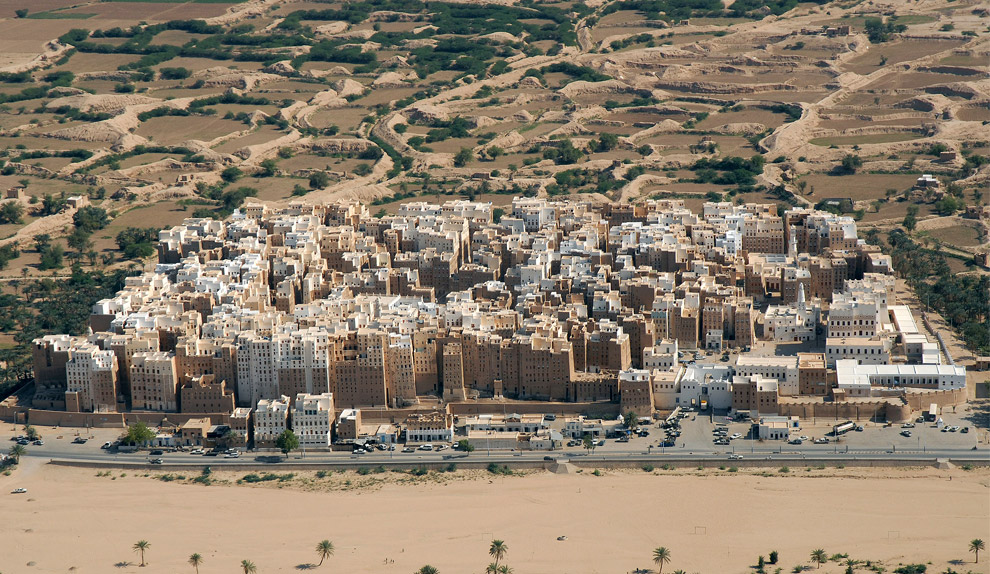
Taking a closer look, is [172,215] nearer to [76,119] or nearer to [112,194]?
[112,194]

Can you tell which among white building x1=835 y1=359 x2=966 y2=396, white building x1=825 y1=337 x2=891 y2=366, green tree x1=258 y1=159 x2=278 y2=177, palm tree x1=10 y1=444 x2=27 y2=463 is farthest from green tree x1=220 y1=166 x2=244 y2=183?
white building x1=835 y1=359 x2=966 y2=396

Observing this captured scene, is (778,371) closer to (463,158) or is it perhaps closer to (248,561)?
(248,561)

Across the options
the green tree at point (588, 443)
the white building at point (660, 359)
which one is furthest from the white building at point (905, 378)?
the green tree at point (588, 443)

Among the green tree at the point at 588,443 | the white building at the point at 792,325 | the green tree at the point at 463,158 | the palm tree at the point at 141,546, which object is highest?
the green tree at the point at 463,158

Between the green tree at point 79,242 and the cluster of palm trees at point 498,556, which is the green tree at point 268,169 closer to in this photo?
the green tree at point 79,242

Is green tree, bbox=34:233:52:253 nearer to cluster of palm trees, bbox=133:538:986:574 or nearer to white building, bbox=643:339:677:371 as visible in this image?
white building, bbox=643:339:677:371

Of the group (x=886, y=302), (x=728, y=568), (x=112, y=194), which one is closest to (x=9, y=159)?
(x=112, y=194)
